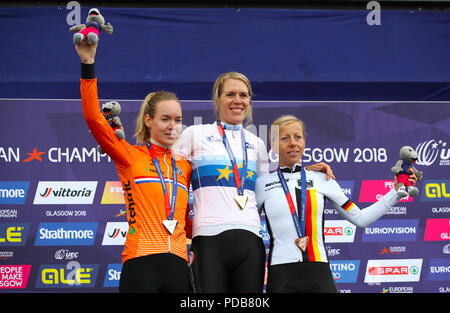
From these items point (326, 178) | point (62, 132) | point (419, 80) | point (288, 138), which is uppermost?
point (419, 80)

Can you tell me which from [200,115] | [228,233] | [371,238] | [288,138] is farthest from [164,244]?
[371,238]

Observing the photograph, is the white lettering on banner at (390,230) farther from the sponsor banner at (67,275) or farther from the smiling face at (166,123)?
the smiling face at (166,123)

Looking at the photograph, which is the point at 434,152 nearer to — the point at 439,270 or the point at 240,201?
the point at 439,270

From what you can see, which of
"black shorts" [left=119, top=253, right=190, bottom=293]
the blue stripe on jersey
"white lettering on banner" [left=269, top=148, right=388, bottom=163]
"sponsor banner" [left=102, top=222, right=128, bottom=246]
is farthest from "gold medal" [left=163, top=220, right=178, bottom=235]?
"white lettering on banner" [left=269, top=148, right=388, bottom=163]

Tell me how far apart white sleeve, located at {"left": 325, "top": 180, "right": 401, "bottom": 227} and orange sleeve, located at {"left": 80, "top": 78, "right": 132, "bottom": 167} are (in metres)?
1.11

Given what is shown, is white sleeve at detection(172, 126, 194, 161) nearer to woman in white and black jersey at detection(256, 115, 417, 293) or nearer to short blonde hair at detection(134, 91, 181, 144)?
short blonde hair at detection(134, 91, 181, 144)

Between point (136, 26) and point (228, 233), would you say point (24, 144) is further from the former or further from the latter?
point (228, 233)

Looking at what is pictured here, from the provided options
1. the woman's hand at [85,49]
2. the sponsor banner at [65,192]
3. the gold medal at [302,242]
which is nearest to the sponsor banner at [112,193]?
the sponsor banner at [65,192]

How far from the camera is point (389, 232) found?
14.9ft

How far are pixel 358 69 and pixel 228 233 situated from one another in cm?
282

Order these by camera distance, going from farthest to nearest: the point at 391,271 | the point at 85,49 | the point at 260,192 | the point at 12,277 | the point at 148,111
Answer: the point at 391,271 < the point at 12,277 < the point at 260,192 < the point at 148,111 < the point at 85,49

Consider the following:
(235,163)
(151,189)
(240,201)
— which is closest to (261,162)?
(235,163)

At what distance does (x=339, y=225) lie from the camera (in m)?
4.54

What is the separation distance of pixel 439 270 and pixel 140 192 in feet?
10.9
